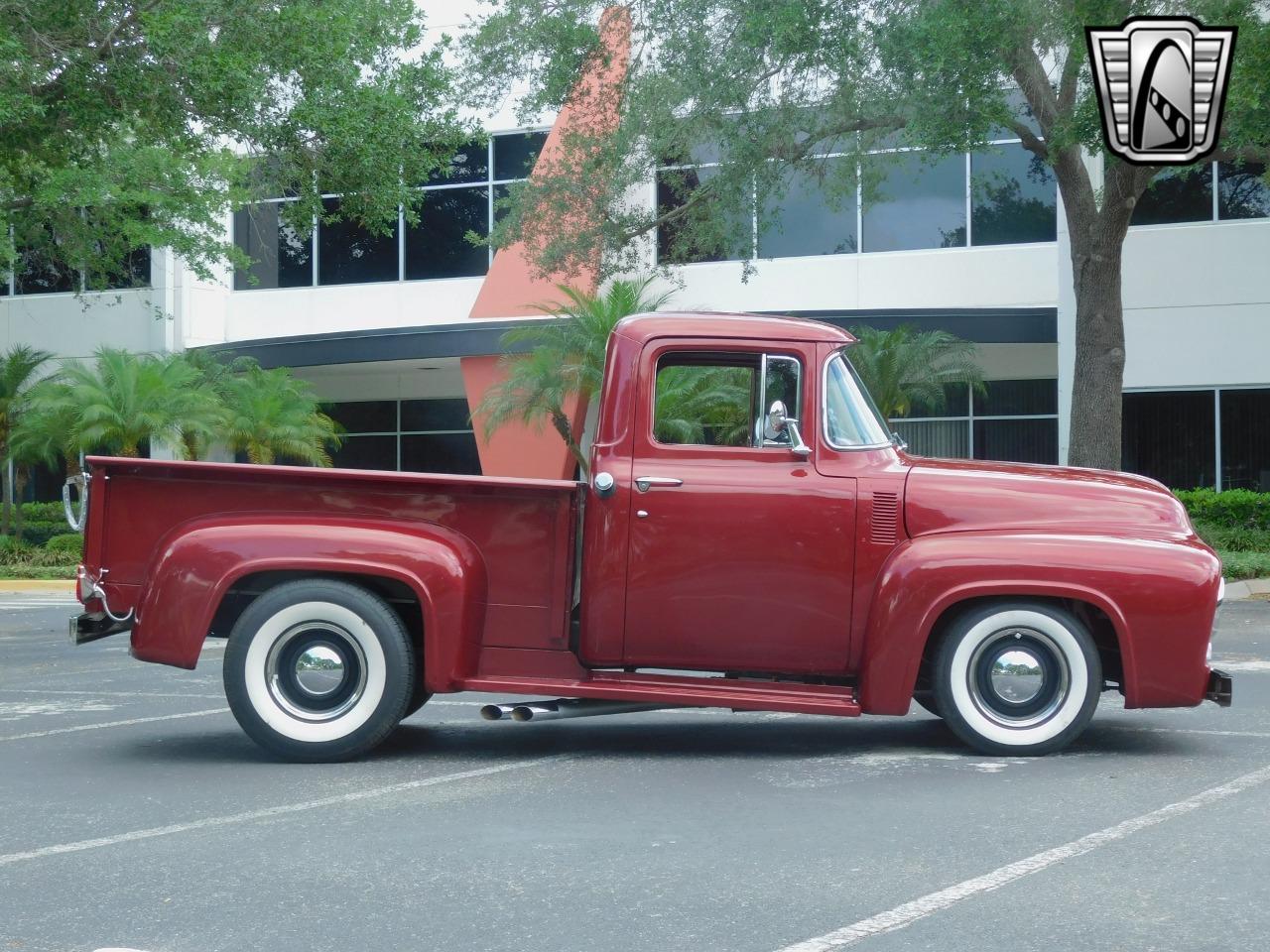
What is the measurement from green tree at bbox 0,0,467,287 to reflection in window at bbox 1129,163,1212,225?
11.7 meters

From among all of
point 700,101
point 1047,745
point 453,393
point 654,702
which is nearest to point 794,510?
point 654,702

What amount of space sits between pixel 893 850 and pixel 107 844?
2.90m

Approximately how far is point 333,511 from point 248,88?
8804 mm

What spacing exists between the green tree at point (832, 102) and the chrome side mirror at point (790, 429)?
33.4 feet

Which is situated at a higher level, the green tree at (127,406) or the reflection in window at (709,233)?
the reflection in window at (709,233)

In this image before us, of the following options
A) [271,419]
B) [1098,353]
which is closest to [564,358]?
[271,419]

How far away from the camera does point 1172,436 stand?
2517 cm

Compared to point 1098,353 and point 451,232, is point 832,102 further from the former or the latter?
point 451,232

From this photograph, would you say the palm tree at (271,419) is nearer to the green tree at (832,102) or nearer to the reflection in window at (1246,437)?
the green tree at (832,102)

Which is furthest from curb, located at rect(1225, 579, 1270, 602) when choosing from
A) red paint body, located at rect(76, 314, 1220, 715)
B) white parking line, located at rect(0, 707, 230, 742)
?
white parking line, located at rect(0, 707, 230, 742)

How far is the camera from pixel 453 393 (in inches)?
1405

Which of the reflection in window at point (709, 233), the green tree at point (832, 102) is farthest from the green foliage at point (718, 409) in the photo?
the reflection in window at point (709, 233)

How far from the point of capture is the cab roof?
25.1 feet

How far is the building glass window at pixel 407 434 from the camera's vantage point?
35625 mm
